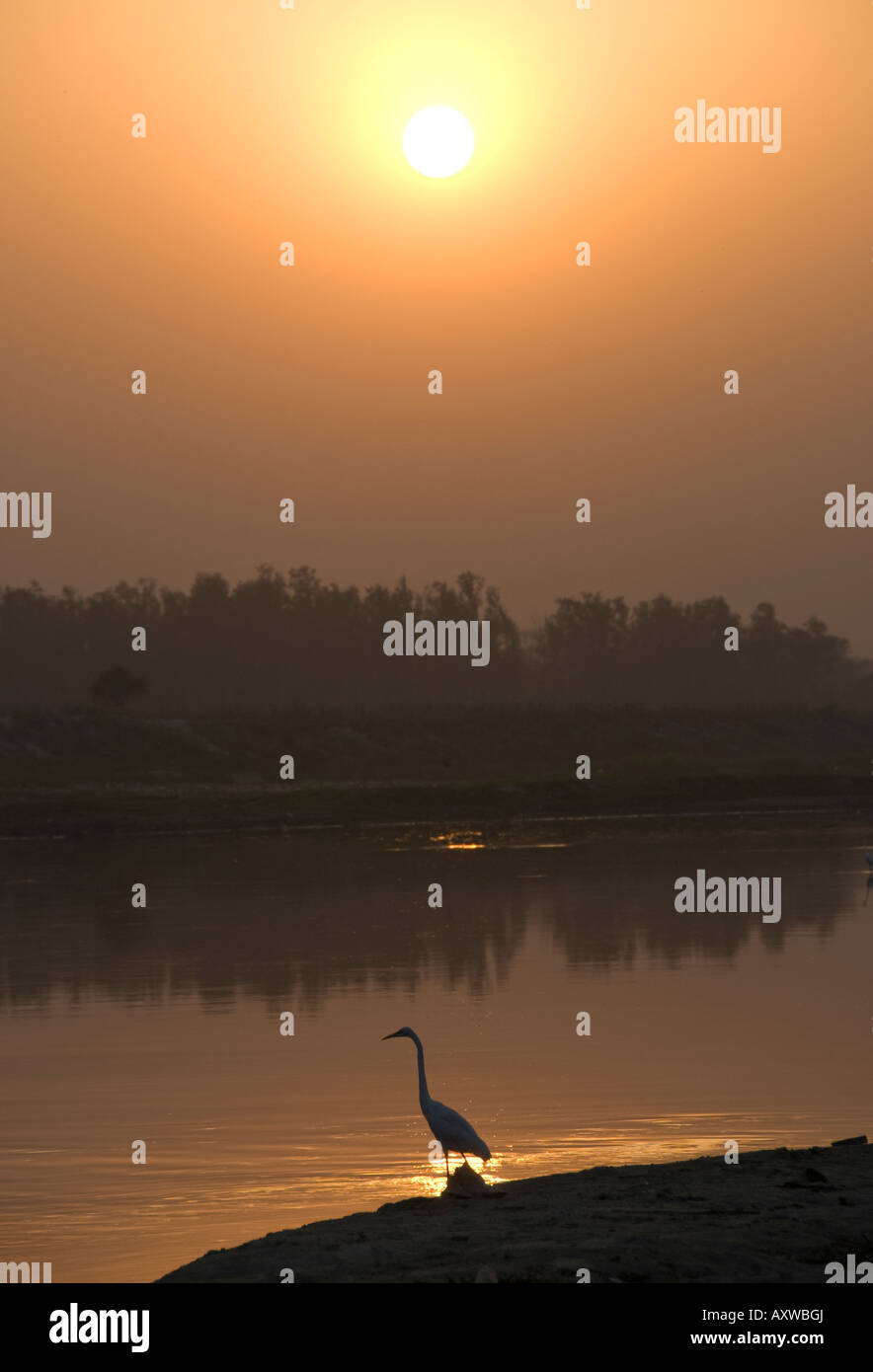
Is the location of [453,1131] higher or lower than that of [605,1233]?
higher

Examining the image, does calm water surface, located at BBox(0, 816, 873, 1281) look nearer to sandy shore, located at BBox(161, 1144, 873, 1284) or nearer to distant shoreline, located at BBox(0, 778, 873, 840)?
sandy shore, located at BBox(161, 1144, 873, 1284)

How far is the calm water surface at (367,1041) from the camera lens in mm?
12992

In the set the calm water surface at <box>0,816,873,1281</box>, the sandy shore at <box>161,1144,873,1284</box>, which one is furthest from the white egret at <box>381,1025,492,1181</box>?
the calm water surface at <box>0,816,873,1281</box>

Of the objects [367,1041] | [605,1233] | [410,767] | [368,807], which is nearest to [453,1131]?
[605,1233]

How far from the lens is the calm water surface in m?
13.0

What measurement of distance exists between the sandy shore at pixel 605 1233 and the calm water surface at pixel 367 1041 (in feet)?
3.19

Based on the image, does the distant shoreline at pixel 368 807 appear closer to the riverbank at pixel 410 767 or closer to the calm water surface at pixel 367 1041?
the riverbank at pixel 410 767

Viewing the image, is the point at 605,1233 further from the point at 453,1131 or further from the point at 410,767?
the point at 410,767

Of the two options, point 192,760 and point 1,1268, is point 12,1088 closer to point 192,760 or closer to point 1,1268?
point 1,1268

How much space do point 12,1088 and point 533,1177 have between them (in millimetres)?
6073

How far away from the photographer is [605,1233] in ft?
33.3

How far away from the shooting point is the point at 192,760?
283ft

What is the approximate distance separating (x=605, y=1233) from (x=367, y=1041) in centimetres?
870
